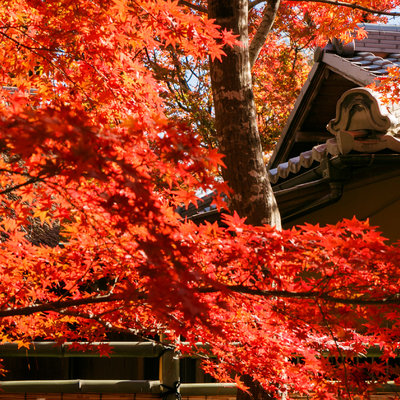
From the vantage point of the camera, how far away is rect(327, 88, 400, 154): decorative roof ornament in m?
5.25

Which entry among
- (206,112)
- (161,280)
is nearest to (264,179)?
(161,280)

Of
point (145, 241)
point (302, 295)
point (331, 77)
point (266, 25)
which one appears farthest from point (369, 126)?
point (145, 241)

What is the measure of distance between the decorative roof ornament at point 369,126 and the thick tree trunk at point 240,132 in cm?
130

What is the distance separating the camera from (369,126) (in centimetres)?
536

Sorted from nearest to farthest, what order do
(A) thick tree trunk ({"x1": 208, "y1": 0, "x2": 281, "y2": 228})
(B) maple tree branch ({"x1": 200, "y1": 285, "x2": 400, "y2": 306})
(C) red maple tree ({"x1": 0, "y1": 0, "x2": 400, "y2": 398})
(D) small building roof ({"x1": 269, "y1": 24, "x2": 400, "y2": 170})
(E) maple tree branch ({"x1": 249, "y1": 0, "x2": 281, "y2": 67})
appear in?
(C) red maple tree ({"x1": 0, "y1": 0, "x2": 400, "y2": 398}) → (B) maple tree branch ({"x1": 200, "y1": 285, "x2": 400, "y2": 306}) → (A) thick tree trunk ({"x1": 208, "y1": 0, "x2": 281, "y2": 228}) → (E) maple tree branch ({"x1": 249, "y1": 0, "x2": 281, "y2": 67}) → (D) small building roof ({"x1": 269, "y1": 24, "x2": 400, "y2": 170})

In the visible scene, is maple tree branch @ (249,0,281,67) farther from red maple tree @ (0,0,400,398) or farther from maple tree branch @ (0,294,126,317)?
maple tree branch @ (0,294,126,317)

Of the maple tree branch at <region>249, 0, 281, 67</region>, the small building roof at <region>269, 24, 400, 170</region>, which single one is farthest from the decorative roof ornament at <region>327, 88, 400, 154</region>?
the maple tree branch at <region>249, 0, 281, 67</region>

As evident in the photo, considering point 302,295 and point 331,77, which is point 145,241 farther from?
point 331,77

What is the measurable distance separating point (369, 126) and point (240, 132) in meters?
1.69

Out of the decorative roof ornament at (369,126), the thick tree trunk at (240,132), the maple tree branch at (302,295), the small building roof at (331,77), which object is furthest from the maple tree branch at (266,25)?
the maple tree branch at (302,295)

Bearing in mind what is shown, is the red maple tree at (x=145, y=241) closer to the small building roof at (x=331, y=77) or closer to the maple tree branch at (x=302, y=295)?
the maple tree branch at (x=302, y=295)

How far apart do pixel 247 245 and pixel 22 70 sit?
2.89m

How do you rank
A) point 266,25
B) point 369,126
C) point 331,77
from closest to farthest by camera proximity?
point 266,25
point 369,126
point 331,77

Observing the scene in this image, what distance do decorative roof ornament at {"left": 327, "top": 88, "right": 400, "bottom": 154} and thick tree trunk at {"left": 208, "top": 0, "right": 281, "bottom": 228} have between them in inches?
51.0
